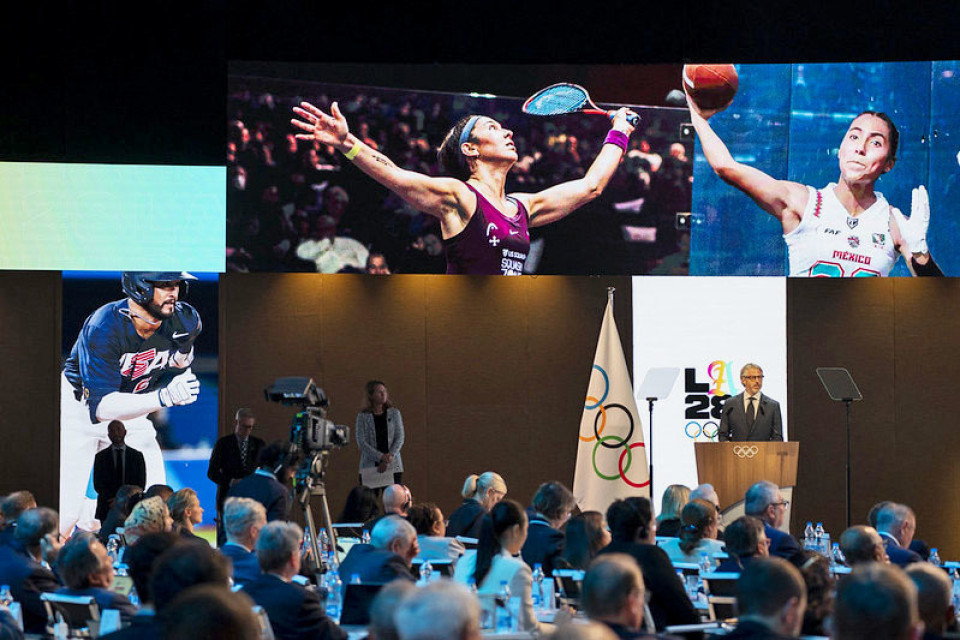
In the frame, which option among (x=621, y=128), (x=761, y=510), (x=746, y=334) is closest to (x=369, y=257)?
(x=621, y=128)

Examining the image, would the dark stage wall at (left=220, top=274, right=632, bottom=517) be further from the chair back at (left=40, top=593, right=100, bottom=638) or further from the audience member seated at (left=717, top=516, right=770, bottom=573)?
the chair back at (left=40, top=593, right=100, bottom=638)

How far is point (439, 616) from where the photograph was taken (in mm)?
2457

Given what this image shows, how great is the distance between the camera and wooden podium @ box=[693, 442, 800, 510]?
9.15 meters

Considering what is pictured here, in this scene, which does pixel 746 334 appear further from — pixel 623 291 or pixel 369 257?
pixel 369 257

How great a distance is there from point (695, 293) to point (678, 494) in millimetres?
4249

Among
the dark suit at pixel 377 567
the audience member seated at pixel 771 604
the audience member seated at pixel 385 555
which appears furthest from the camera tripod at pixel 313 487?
the audience member seated at pixel 771 604

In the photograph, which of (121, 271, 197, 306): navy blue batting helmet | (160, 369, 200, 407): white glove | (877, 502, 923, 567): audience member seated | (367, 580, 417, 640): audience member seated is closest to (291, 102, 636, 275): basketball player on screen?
(121, 271, 197, 306): navy blue batting helmet

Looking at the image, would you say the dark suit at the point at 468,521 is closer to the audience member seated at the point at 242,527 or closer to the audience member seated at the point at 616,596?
the audience member seated at the point at 242,527

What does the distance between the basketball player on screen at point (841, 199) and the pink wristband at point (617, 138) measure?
0.62 meters

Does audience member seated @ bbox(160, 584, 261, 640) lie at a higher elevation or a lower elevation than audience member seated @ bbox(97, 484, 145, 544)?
higher

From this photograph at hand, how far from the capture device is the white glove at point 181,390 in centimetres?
1086

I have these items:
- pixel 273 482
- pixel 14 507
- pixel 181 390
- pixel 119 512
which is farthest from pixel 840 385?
pixel 14 507

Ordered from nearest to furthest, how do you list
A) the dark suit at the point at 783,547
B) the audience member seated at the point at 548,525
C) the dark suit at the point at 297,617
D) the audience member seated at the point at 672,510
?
the dark suit at the point at 297,617 → the dark suit at the point at 783,547 → the audience member seated at the point at 548,525 → the audience member seated at the point at 672,510

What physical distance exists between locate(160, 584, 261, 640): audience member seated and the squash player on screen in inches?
338
